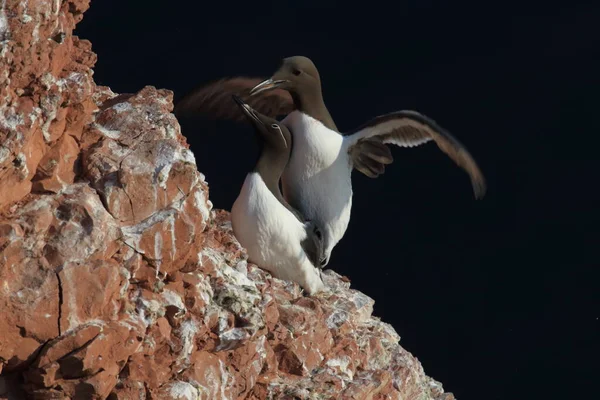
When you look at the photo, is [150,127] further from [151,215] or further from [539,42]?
[539,42]

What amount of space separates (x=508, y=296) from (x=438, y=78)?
3.15 meters

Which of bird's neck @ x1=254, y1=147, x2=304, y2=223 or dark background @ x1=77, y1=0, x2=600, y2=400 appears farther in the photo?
dark background @ x1=77, y1=0, x2=600, y2=400

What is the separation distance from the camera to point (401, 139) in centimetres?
1223

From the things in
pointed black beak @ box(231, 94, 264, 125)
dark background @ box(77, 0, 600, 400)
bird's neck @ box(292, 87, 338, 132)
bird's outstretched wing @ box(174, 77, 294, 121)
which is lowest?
dark background @ box(77, 0, 600, 400)

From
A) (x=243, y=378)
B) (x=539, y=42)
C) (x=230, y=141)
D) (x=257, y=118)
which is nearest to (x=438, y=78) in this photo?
(x=539, y=42)

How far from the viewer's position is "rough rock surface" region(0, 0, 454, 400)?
7332mm

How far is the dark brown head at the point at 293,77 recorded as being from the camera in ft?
37.6

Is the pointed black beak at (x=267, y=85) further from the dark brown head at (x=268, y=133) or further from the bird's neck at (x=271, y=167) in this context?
the bird's neck at (x=271, y=167)

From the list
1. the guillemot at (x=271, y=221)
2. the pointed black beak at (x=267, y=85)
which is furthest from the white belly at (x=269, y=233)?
the pointed black beak at (x=267, y=85)

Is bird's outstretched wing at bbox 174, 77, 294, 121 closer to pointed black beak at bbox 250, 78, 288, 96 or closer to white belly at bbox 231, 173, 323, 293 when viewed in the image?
pointed black beak at bbox 250, 78, 288, 96

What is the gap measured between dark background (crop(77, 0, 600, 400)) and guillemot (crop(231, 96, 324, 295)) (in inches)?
279

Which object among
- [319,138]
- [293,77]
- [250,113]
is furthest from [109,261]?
[319,138]

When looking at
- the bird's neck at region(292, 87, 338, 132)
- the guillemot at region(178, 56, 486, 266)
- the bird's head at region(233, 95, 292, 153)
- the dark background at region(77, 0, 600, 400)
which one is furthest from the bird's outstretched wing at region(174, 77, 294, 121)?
the dark background at region(77, 0, 600, 400)

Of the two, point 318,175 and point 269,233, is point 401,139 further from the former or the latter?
point 269,233
